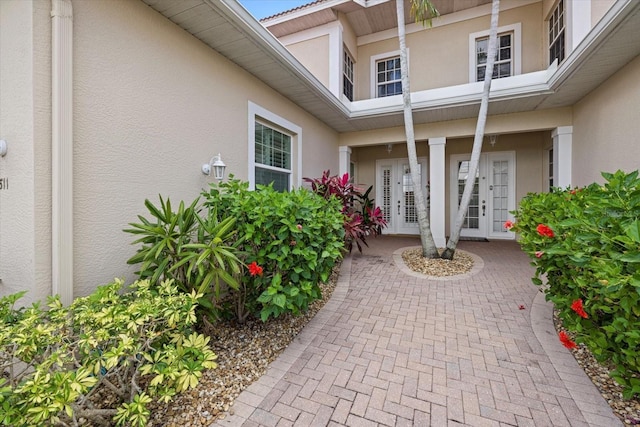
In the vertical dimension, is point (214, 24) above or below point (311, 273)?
above

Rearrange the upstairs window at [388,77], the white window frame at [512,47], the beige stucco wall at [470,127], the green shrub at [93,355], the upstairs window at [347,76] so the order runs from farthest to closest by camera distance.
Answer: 1. the upstairs window at [388,77]
2. the upstairs window at [347,76]
3. the white window frame at [512,47]
4. the beige stucco wall at [470,127]
5. the green shrub at [93,355]

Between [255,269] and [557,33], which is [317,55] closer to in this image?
[557,33]

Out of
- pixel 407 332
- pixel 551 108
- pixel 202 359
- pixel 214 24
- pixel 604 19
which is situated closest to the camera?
pixel 202 359

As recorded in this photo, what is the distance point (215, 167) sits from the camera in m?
3.70

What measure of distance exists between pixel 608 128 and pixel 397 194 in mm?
5653

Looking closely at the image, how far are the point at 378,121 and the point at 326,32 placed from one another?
8.85 ft

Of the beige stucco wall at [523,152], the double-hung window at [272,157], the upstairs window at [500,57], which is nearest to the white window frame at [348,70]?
the beige stucco wall at [523,152]

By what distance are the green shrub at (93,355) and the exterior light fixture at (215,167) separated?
1.94 meters

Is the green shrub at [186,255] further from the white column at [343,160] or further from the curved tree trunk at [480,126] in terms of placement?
the white column at [343,160]

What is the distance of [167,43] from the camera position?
3213mm

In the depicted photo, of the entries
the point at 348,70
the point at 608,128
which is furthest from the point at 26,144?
the point at 608,128

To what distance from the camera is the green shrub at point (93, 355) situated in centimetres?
132

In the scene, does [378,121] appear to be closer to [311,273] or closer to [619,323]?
[311,273]

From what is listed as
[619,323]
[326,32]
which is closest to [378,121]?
[326,32]
